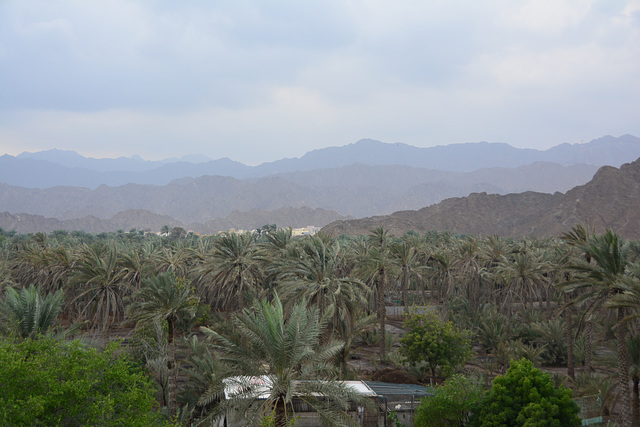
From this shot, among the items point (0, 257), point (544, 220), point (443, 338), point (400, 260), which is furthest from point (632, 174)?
point (0, 257)

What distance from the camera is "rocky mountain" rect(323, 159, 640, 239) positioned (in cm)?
11638

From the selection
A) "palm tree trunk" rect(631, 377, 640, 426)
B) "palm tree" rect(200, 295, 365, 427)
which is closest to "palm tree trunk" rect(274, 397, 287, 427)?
"palm tree" rect(200, 295, 365, 427)

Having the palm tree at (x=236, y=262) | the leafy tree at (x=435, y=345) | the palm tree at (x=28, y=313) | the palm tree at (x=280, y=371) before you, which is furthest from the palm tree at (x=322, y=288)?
the palm tree at (x=28, y=313)

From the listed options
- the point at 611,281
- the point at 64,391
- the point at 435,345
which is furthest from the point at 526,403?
the point at 64,391

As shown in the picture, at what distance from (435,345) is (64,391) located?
56.0 feet

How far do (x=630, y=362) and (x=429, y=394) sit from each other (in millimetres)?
7247

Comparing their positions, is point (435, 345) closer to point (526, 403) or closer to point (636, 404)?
point (526, 403)

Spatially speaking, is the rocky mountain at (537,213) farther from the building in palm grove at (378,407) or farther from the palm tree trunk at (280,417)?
the palm tree trunk at (280,417)

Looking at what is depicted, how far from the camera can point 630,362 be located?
673 inches

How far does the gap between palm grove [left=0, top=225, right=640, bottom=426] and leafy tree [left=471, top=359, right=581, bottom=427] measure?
305 mm

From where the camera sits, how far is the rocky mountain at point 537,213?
11638 cm

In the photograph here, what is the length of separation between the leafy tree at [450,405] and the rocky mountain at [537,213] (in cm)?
10306

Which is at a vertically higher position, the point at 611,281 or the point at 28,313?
the point at 611,281

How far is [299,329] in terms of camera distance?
Answer: 43.8 feet
